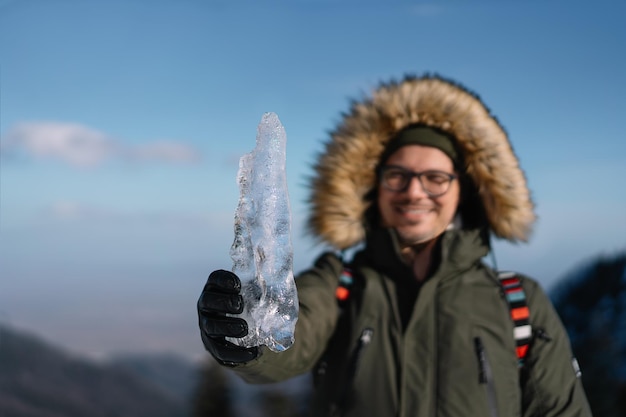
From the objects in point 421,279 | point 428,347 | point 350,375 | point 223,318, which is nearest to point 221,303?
point 223,318

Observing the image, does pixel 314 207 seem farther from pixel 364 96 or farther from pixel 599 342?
pixel 599 342

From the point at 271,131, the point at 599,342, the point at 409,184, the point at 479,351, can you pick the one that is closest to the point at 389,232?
the point at 409,184

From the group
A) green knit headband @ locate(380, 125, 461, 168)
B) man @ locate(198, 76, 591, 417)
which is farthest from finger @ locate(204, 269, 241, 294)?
green knit headband @ locate(380, 125, 461, 168)

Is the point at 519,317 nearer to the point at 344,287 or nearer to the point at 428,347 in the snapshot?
the point at 428,347

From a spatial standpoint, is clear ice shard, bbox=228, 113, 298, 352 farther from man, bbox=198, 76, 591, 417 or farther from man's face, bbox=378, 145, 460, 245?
man's face, bbox=378, 145, 460, 245

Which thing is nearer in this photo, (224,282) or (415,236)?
(224,282)

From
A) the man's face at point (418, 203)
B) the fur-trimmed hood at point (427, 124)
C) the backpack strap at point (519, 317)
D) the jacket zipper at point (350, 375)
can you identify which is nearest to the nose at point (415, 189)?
the man's face at point (418, 203)

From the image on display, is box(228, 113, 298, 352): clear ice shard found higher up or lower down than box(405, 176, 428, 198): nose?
lower down
